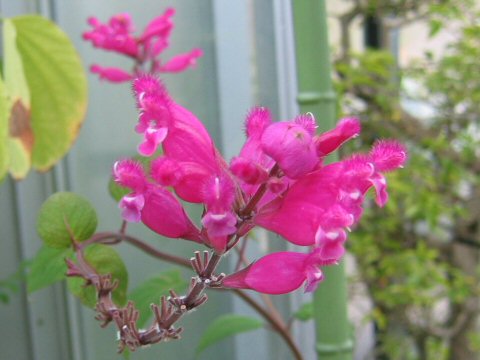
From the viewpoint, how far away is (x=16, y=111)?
1.61ft

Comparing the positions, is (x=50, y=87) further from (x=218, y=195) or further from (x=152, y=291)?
(x=218, y=195)

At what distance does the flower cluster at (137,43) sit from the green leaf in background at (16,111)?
0.82ft

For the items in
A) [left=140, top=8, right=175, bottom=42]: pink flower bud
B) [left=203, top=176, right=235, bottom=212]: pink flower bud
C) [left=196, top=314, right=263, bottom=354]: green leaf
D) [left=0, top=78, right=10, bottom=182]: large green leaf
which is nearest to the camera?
[left=203, top=176, right=235, bottom=212]: pink flower bud

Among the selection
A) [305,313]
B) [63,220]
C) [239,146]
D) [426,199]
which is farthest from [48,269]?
[426,199]

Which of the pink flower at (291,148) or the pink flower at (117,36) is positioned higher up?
the pink flower at (117,36)

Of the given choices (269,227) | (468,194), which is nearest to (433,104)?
(468,194)

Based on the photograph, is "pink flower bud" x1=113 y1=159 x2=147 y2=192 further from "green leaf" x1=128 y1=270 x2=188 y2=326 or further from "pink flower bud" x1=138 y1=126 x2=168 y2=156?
"green leaf" x1=128 y1=270 x2=188 y2=326

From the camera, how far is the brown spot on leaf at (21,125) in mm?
491

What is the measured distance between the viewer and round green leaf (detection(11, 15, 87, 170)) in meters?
0.56

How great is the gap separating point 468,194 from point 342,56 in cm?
42

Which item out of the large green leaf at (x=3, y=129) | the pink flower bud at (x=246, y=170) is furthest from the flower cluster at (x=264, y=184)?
the large green leaf at (x=3, y=129)

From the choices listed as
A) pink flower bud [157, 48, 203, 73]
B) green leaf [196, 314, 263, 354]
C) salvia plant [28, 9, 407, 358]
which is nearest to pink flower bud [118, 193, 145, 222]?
salvia plant [28, 9, 407, 358]

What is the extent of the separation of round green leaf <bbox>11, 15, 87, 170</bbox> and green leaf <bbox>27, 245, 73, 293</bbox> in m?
0.08

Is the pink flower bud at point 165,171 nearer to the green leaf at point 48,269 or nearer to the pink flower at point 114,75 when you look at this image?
the green leaf at point 48,269
